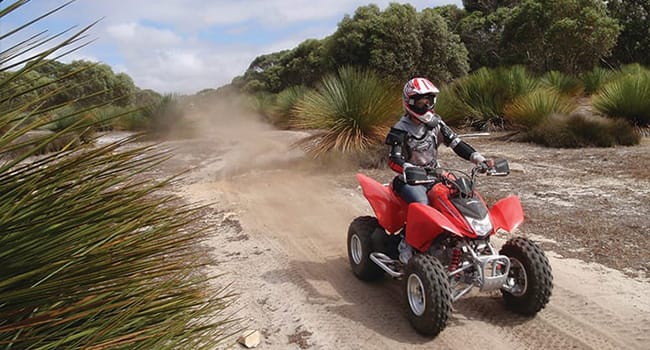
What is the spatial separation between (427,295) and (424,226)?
57 cm

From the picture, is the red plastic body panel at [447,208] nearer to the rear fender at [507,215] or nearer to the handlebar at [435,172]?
the handlebar at [435,172]

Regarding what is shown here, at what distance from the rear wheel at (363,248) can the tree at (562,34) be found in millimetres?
22059

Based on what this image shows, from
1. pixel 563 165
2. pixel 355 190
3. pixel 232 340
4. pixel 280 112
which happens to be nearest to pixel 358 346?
pixel 232 340

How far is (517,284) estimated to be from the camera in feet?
13.7

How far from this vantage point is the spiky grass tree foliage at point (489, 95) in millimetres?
16500

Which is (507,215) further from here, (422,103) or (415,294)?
(422,103)

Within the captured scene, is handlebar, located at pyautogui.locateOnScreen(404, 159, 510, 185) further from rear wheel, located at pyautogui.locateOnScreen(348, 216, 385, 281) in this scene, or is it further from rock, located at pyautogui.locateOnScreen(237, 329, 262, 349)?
rock, located at pyautogui.locateOnScreen(237, 329, 262, 349)

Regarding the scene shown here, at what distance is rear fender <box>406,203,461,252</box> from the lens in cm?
400

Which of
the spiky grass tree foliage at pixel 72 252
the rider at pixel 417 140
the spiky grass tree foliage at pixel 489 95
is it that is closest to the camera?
the spiky grass tree foliage at pixel 72 252

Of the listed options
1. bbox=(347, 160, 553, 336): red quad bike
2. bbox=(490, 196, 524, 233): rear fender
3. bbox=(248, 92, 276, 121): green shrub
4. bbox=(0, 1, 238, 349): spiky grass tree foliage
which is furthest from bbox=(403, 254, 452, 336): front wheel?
bbox=(248, 92, 276, 121): green shrub

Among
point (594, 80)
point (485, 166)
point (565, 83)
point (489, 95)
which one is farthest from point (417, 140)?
point (594, 80)

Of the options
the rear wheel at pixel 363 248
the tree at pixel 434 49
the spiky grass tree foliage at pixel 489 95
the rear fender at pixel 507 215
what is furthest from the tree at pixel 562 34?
the rear fender at pixel 507 215

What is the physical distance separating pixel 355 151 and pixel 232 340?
7.03m

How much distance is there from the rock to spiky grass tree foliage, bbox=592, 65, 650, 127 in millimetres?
13228
